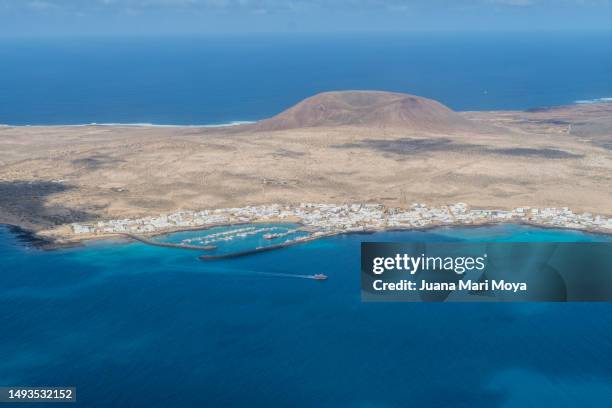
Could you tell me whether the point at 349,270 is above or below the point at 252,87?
below

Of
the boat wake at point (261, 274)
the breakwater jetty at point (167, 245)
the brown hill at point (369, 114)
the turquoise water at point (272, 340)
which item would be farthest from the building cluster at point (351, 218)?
the brown hill at point (369, 114)

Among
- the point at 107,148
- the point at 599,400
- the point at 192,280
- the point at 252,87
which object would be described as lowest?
the point at 599,400

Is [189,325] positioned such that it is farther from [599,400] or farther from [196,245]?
[599,400]

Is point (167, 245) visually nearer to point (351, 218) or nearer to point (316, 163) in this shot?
point (351, 218)

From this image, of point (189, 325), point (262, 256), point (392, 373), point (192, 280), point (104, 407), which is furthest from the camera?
point (262, 256)

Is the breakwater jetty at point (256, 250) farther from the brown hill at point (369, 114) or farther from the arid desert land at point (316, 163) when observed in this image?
the brown hill at point (369, 114)

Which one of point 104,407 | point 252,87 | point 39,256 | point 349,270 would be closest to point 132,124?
point 252,87

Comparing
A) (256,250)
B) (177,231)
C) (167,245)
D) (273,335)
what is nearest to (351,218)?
(256,250)

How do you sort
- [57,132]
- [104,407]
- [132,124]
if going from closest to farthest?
[104,407] < [57,132] < [132,124]
